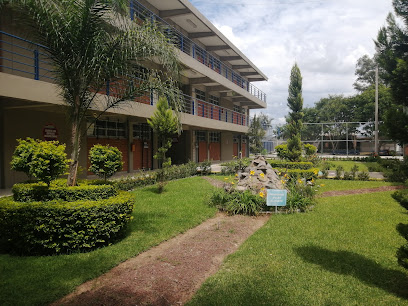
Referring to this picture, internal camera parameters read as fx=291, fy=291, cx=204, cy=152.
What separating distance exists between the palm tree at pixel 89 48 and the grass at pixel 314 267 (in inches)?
153

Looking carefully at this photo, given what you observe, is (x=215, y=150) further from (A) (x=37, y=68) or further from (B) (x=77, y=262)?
(B) (x=77, y=262)

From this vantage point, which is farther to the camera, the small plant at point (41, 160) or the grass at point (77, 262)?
the small plant at point (41, 160)

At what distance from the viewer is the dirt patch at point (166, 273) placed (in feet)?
12.4

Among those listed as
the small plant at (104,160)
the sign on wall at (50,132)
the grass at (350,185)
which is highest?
the sign on wall at (50,132)

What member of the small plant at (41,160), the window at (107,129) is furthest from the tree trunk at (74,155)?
the window at (107,129)

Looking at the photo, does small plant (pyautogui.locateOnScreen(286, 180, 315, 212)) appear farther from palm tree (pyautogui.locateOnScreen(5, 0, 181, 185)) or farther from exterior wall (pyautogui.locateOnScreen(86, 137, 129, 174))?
exterior wall (pyautogui.locateOnScreen(86, 137, 129, 174))

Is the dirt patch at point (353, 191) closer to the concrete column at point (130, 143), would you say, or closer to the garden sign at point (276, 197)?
the garden sign at point (276, 197)

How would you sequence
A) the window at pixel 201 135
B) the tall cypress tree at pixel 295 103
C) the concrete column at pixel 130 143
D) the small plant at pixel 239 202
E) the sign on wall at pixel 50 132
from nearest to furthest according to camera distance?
the small plant at pixel 239 202, the sign on wall at pixel 50 132, the concrete column at pixel 130 143, the tall cypress tree at pixel 295 103, the window at pixel 201 135

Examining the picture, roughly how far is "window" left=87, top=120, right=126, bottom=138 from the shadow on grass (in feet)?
39.4

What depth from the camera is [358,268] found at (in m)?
4.72

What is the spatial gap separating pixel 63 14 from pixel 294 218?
24.1ft

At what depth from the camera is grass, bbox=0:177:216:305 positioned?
3.82 metres

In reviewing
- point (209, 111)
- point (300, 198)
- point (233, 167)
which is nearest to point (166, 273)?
point (300, 198)

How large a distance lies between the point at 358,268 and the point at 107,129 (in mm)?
13608
